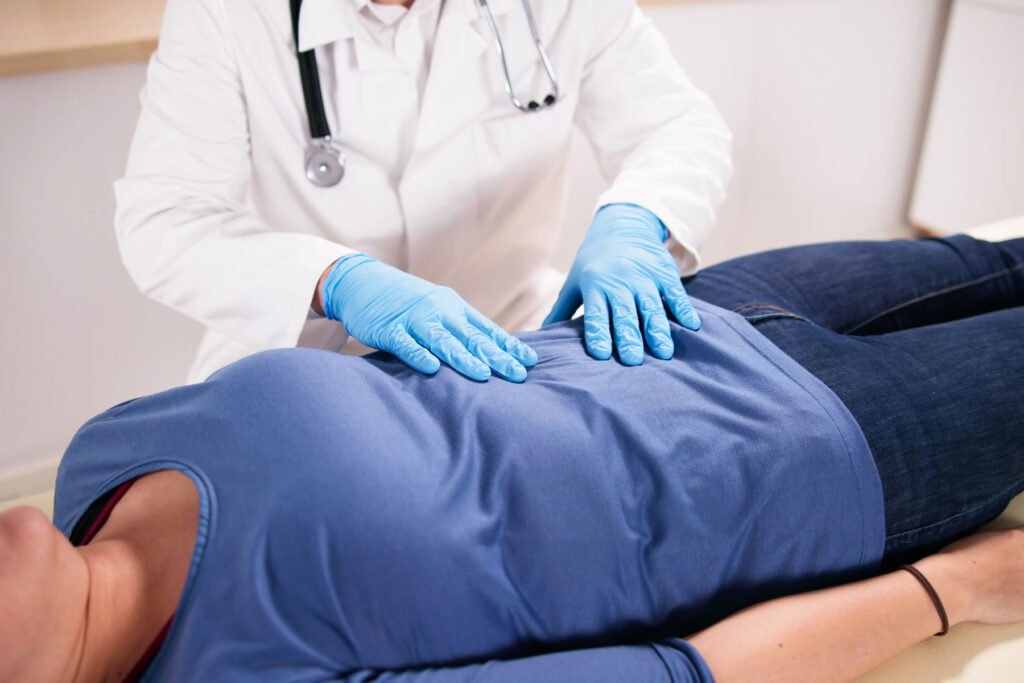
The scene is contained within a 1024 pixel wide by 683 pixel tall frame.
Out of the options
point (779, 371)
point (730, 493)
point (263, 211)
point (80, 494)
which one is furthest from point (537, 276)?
point (80, 494)

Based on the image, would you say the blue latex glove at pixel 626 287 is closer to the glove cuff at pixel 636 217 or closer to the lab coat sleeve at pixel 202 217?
the glove cuff at pixel 636 217

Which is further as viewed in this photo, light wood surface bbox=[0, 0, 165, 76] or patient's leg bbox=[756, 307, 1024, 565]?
light wood surface bbox=[0, 0, 165, 76]

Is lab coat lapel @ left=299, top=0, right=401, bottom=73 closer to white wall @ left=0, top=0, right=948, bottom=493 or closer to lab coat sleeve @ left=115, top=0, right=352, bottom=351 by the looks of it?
lab coat sleeve @ left=115, top=0, right=352, bottom=351

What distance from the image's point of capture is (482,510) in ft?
2.56

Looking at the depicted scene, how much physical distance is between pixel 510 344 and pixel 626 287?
0.20 meters

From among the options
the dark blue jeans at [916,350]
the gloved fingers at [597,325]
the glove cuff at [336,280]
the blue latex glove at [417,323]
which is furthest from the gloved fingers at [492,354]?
the dark blue jeans at [916,350]

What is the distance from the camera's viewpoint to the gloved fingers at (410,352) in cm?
92

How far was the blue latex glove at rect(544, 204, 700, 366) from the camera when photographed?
0.99m

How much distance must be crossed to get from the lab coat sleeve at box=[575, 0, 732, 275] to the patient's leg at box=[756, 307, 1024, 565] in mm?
312

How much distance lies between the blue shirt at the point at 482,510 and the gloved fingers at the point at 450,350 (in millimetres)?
29

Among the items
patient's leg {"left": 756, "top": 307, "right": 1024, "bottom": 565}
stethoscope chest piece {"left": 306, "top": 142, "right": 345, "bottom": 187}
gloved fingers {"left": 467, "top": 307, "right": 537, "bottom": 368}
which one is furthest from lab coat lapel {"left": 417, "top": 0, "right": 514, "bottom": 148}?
patient's leg {"left": 756, "top": 307, "right": 1024, "bottom": 565}

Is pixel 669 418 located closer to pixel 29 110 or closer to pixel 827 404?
pixel 827 404

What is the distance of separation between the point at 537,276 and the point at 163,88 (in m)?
0.70

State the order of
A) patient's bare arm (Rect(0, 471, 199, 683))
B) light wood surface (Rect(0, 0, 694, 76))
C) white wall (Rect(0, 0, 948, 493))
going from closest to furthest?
patient's bare arm (Rect(0, 471, 199, 683))
light wood surface (Rect(0, 0, 694, 76))
white wall (Rect(0, 0, 948, 493))
